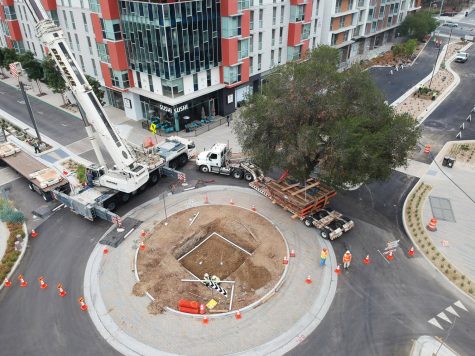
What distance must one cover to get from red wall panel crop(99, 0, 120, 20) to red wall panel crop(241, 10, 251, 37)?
44.0ft

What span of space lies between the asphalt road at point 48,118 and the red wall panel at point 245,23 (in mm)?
21550

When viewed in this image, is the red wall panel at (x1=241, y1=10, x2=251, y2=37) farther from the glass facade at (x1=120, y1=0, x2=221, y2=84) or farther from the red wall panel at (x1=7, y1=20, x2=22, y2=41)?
the red wall panel at (x1=7, y1=20, x2=22, y2=41)

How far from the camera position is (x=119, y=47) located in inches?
1544

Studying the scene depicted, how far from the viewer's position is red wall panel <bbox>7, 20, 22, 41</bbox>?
57056mm

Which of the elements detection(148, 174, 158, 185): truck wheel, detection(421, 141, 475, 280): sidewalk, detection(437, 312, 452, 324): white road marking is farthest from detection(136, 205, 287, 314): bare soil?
detection(421, 141, 475, 280): sidewalk

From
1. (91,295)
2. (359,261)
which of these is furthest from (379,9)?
(91,295)

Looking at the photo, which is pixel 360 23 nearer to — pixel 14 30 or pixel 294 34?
pixel 294 34

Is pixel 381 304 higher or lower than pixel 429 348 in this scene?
lower

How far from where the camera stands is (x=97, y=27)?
39.5 meters

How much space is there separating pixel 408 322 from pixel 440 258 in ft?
19.9

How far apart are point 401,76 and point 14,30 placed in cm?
6302

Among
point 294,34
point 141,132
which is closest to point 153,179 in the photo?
point 141,132

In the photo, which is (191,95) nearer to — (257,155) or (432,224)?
(257,155)

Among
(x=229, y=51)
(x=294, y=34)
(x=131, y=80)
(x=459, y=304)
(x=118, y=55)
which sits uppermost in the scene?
(x=294, y=34)
